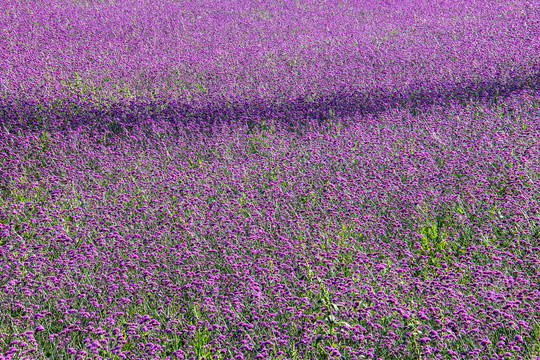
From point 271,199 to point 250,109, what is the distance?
2407 mm

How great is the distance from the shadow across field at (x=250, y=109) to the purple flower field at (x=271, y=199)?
0.11 feet

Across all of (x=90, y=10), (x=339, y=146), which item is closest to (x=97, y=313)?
(x=339, y=146)

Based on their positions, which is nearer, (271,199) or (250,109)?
(271,199)

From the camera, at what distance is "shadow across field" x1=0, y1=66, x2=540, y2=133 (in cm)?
605

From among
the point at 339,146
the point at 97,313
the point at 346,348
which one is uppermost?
the point at 339,146

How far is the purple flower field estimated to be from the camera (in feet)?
8.77

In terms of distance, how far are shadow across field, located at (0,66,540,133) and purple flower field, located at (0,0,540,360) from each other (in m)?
0.03

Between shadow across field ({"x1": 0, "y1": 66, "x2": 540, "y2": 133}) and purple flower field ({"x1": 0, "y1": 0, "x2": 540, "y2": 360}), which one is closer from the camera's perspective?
purple flower field ({"x1": 0, "y1": 0, "x2": 540, "y2": 360})

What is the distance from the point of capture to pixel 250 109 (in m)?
6.43

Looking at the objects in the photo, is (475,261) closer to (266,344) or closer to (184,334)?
(266,344)

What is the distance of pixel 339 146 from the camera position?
5.20 metres

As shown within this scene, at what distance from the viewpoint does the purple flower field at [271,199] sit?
267 cm

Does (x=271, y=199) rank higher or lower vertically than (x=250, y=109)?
lower

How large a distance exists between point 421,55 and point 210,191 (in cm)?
523
